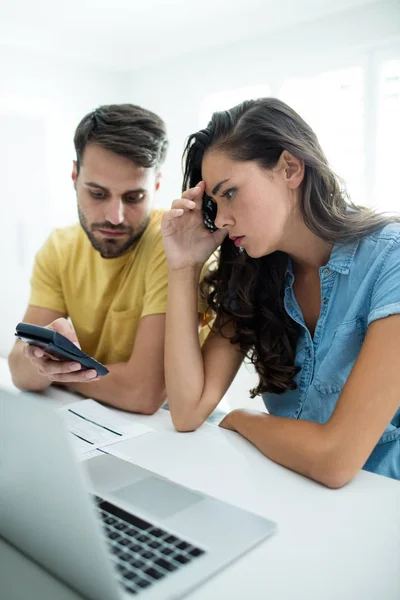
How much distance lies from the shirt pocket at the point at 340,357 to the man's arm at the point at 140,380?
415 millimetres

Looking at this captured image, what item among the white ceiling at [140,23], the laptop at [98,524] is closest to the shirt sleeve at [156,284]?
the laptop at [98,524]

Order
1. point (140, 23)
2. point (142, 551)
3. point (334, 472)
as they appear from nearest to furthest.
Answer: point (142, 551) → point (334, 472) → point (140, 23)

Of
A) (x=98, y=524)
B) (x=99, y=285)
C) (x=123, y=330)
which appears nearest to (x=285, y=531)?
(x=98, y=524)

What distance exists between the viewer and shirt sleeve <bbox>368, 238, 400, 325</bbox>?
1.03 meters

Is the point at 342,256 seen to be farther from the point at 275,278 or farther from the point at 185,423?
the point at 185,423

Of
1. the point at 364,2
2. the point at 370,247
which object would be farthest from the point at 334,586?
the point at 364,2

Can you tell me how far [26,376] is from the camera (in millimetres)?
1469

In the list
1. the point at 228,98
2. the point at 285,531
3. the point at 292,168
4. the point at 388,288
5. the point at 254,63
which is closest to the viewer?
the point at 285,531

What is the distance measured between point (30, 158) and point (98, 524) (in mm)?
4529

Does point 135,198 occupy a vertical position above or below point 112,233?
above

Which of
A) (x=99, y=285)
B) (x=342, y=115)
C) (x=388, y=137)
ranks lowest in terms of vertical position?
(x=99, y=285)

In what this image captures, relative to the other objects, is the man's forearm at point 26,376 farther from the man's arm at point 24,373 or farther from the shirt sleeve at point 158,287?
the shirt sleeve at point 158,287

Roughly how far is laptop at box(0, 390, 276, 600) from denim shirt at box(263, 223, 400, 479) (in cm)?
51

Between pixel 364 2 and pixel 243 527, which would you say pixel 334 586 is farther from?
pixel 364 2
